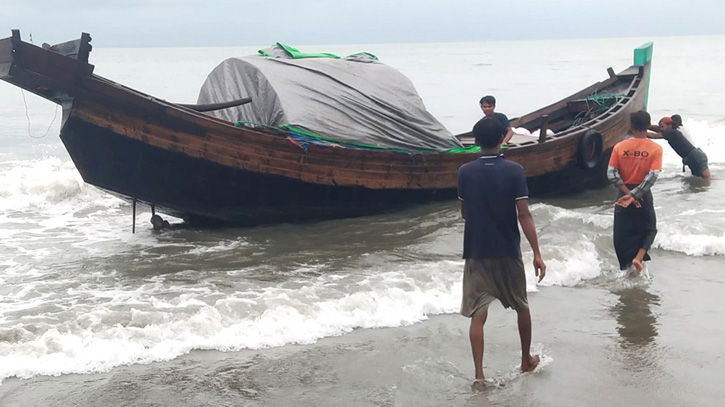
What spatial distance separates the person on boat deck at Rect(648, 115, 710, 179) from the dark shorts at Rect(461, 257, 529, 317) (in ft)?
27.8

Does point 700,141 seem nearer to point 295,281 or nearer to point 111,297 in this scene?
point 295,281

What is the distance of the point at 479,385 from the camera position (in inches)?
182

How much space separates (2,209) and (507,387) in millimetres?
9513

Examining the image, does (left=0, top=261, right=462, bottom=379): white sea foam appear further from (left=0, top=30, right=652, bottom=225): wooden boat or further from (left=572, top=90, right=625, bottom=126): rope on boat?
(left=572, top=90, right=625, bottom=126): rope on boat

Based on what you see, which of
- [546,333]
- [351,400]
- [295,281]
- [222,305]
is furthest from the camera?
[295,281]

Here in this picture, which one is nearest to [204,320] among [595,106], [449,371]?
[449,371]

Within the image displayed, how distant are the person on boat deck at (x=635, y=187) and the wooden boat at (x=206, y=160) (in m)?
3.36

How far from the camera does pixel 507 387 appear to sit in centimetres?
461

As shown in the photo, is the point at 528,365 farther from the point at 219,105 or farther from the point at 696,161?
the point at 696,161

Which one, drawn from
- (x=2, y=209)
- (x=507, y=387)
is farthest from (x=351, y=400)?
(x=2, y=209)

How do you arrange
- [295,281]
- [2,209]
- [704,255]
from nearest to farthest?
1. [295,281]
2. [704,255]
3. [2,209]

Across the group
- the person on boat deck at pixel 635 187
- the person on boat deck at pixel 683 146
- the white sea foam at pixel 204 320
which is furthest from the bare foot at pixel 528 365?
the person on boat deck at pixel 683 146

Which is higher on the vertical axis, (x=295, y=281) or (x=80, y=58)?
(x=80, y=58)

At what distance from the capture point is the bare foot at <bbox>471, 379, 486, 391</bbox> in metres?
4.60
